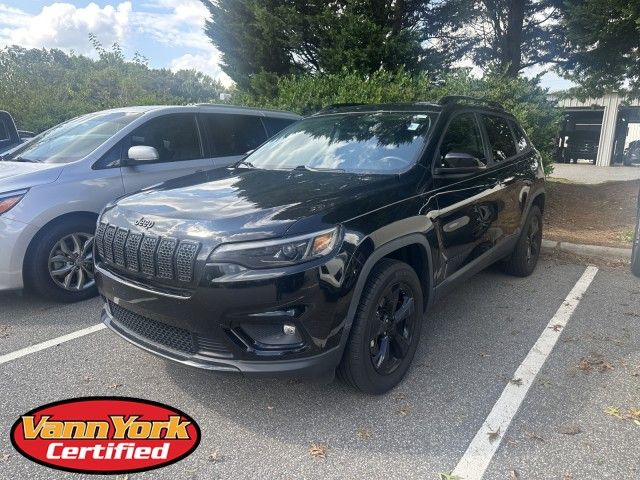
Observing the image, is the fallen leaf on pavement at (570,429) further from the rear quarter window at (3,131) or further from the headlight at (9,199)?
the rear quarter window at (3,131)

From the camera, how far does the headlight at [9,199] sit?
13.0ft

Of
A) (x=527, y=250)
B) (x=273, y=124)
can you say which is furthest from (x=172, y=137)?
(x=527, y=250)

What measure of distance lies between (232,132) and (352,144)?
8.64 ft

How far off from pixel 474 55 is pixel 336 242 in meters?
11.4

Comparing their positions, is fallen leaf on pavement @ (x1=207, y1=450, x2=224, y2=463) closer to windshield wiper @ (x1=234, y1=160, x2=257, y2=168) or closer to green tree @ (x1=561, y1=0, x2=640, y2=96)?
windshield wiper @ (x1=234, y1=160, x2=257, y2=168)

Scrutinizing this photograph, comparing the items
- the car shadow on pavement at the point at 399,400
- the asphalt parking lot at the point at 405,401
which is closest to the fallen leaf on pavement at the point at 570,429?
the asphalt parking lot at the point at 405,401

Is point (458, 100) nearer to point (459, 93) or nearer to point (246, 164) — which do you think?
point (246, 164)

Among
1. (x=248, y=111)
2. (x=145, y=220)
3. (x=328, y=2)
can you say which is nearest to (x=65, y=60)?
(x=328, y=2)

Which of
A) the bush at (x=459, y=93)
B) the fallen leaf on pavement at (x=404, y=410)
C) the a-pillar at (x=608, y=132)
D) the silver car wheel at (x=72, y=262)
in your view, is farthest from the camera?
the a-pillar at (x=608, y=132)

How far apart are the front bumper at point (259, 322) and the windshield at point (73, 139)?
281 cm

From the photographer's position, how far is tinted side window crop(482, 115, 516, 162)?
4402 mm

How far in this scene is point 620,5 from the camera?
7.84m

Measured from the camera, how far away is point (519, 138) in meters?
5.11

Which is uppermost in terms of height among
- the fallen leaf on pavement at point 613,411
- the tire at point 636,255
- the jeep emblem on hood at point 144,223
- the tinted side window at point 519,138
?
the tinted side window at point 519,138
